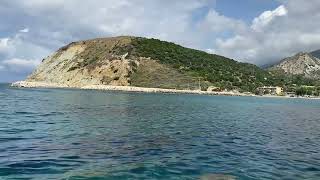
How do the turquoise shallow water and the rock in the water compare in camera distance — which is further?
the turquoise shallow water

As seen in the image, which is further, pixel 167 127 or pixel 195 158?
pixel 167 127

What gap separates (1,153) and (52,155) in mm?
3095

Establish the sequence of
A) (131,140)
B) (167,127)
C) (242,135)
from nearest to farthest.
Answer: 1. (131,140)
2. (242,135)
3. (167,127)

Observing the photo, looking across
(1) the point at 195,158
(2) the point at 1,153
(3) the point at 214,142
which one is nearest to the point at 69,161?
(2) the point at 1,153

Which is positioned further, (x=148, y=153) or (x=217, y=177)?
(x=148, y=153)

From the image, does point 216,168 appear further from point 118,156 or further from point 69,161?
point 69,161

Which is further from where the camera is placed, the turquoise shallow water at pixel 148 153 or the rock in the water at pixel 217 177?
the turquoise shallow water at pixel 148 153

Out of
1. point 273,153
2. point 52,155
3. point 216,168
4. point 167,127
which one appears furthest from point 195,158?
point 167,127

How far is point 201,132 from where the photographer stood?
133 ft

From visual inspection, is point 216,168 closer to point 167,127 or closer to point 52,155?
point 52,155

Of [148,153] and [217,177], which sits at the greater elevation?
[148,153]

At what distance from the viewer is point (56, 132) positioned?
120 ft

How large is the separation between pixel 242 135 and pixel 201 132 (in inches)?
151

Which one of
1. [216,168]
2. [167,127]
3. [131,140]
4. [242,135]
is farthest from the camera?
[167,127]
